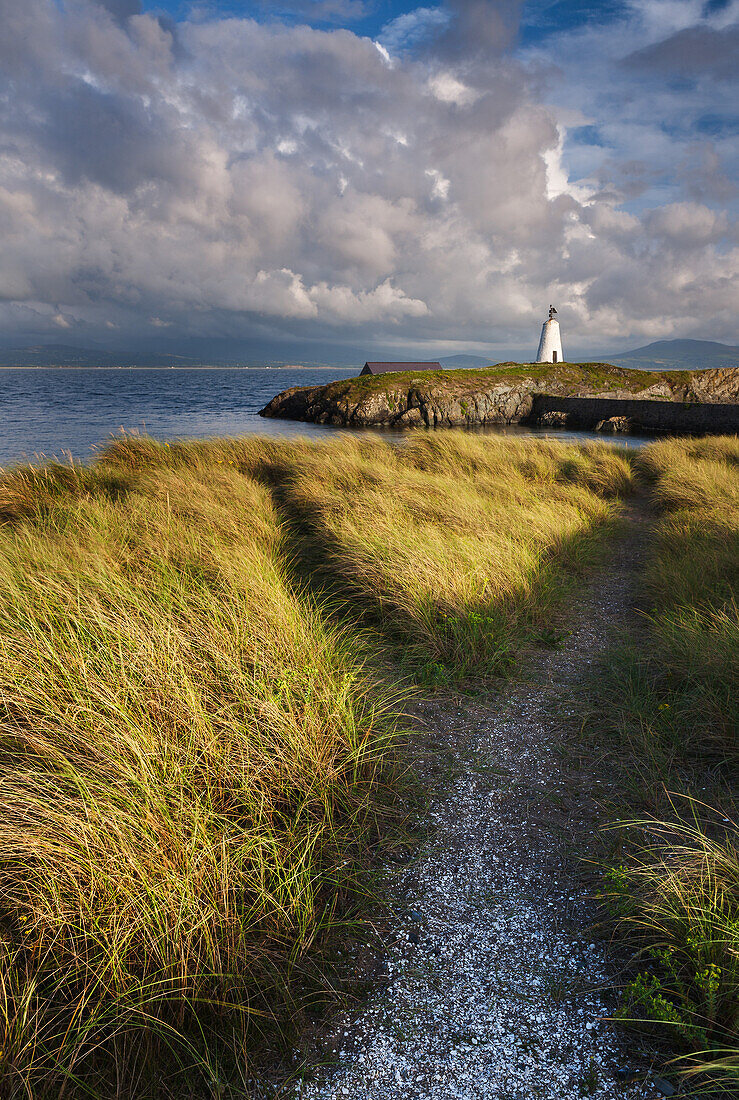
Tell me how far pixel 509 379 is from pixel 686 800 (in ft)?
128

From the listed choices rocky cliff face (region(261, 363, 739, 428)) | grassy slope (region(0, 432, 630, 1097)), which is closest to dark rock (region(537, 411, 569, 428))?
rocky cliff face (region(261, 363, 739, 428))

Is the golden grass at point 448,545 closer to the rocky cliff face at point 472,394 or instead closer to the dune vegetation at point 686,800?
the dune vegetation at point 686,800

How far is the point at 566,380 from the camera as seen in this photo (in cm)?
3844

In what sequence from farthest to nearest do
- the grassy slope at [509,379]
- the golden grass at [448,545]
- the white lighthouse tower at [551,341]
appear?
1. the white lighthouse tower at [551,341]
2. the grassy slope at [509,379]
3. the golden grass at [448,545]

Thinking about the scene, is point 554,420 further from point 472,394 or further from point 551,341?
point 551,341

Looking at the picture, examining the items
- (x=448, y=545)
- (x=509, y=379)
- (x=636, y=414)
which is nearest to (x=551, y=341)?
(x=509, y=379)

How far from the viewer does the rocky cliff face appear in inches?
1346

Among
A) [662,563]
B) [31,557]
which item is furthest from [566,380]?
[31,557]

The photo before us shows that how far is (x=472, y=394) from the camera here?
3556 centimetres

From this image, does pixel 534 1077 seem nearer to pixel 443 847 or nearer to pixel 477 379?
pixel 443 847

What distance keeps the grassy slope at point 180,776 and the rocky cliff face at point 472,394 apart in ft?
99.6

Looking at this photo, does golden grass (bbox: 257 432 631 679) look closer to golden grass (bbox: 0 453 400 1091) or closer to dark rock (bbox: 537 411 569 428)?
golden grass (bbox: 0 453 400 1091)

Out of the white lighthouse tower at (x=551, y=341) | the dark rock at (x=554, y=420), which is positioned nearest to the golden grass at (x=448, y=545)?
the dark rock at (x=554, y=420)

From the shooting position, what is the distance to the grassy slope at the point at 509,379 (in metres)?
35.7
